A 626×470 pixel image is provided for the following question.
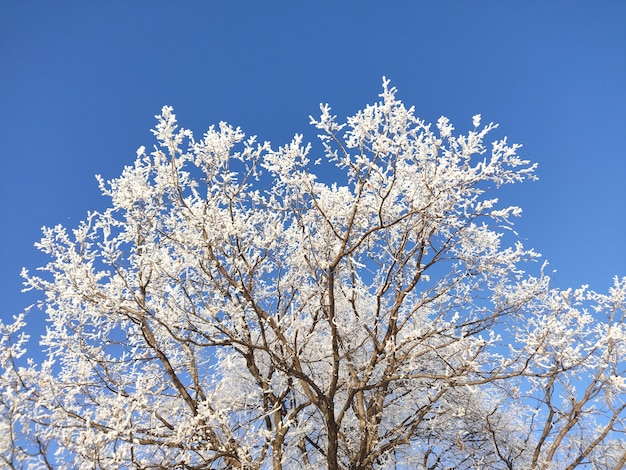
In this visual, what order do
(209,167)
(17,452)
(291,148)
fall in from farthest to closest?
(209,167)
(291,148)
(17,452)

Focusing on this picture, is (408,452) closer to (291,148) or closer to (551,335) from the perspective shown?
(551,335)

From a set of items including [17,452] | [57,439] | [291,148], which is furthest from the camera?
[291,148]

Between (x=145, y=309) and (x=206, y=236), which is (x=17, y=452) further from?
(x=206, y=236)

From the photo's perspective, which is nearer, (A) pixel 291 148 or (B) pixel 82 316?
(A) pixel 291 148

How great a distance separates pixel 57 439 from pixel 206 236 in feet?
10.4

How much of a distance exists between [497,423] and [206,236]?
6431mm

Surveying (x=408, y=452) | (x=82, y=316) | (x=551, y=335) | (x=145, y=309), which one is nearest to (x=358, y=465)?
(x=408, y=452)

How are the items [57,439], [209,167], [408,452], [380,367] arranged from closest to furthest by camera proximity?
[57,439], [209,167], [380,367], [408,452]

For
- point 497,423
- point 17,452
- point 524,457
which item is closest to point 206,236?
point 17,452

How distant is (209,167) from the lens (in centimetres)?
760

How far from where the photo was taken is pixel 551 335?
21.8 ft

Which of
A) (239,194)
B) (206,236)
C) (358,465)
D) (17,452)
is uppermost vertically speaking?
(239,194)

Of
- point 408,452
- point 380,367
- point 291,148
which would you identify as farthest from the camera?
point 408,452

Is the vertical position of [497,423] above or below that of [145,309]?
below
